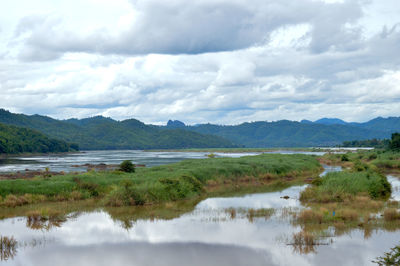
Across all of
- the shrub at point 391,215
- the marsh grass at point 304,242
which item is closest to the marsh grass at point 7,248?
the marsh grass at point 304,242

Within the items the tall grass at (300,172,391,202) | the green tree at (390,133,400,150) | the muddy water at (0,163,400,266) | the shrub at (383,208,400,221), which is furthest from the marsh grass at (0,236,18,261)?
the green tree at (390,133,400,150)

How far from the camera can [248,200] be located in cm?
4006

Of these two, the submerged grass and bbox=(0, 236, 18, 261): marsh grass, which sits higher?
the submerged grass

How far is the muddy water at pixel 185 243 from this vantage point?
20266 millimetres

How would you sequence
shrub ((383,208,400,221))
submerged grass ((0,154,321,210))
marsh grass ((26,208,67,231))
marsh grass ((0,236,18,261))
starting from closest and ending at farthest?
marsh grass ((0,236,18,261)) < shrub ((383,208,400,221)) < marsh grass ((26,208,67,231)) < submerged grass ((0,154,321,210))

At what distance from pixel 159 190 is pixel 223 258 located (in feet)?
63.8

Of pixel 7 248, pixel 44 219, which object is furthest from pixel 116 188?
pixel 7 248

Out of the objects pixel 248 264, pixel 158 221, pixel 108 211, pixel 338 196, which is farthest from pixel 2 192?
pixel 338 196

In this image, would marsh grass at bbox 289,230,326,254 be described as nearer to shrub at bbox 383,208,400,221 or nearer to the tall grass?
shrub at bbox 383,208,400,221

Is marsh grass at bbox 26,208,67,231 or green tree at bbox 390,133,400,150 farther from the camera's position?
green tree at bbox 390,133,400,150

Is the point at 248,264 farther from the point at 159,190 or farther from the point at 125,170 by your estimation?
the point at 125,170

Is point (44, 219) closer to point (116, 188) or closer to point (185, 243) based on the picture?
point (116, 188)

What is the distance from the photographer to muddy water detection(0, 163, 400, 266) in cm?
2027

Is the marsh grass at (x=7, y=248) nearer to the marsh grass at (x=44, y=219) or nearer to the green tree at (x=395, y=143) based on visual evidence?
the marsh grass at (x=44, y=219)
